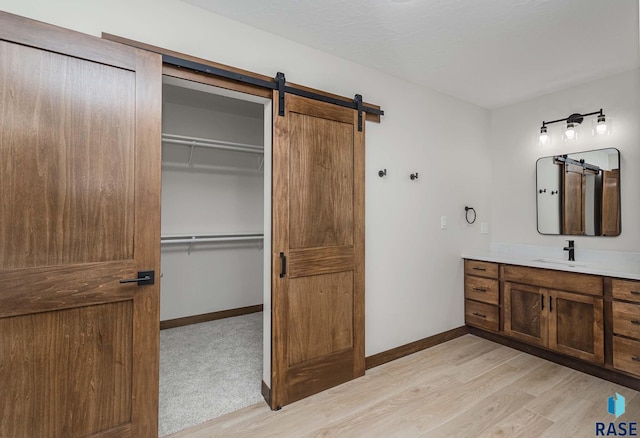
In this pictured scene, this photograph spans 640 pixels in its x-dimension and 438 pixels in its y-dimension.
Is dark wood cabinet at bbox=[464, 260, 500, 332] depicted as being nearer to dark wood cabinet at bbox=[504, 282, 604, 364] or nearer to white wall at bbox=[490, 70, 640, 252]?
dark wood cabinet at bbox=[504, 282, 604, 364]

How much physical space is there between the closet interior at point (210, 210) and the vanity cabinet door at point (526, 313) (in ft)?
8.50

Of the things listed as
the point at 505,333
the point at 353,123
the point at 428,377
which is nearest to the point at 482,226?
the point at 505,333

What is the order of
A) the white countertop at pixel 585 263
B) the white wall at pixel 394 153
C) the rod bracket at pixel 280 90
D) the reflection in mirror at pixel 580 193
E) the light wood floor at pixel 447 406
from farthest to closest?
the reflection in mirror at pixel 580 193 < the white countertop at pixel 585 263 < the rod bracket at pixel 280 90 < the light wood floor at pixel 447 406 < the white wall at pixel 394 153

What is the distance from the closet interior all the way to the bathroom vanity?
246 cm

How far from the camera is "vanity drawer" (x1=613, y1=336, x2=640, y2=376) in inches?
91.7

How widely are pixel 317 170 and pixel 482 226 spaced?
8.15 feet

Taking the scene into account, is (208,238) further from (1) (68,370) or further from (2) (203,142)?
(1) (68,370)

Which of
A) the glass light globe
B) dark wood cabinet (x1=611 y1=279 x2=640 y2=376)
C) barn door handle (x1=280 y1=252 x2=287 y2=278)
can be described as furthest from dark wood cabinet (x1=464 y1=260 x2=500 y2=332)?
barn door handle (x1=280 y1=252 x2=287 y2=278)

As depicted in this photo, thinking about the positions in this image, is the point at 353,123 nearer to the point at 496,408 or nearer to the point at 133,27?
the point at 133,27

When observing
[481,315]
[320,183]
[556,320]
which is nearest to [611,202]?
[556,320]

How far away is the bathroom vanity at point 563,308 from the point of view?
2408mm

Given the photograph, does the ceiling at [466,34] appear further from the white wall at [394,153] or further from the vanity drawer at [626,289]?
the vanity drawer at [626,289]

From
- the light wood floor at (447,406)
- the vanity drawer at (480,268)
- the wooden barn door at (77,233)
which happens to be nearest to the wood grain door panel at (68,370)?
the wooden barn door at (77,233)

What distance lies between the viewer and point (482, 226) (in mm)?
3744
